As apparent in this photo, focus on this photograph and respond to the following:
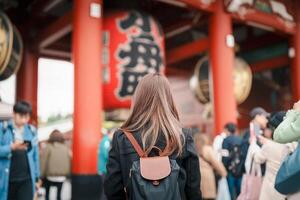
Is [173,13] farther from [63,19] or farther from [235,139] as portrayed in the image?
[235,139]

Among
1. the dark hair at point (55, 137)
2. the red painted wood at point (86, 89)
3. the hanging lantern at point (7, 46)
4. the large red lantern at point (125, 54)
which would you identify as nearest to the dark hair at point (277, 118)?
the red painted wood at point (86, 89)

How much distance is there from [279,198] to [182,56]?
7.46m

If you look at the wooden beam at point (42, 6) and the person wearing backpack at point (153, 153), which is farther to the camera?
the wooden beam at point (42, 6)

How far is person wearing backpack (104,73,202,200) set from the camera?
1839 millimetres

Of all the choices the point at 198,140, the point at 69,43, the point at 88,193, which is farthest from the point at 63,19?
the point at 198,140

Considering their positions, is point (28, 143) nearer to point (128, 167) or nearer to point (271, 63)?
point (128, 167)

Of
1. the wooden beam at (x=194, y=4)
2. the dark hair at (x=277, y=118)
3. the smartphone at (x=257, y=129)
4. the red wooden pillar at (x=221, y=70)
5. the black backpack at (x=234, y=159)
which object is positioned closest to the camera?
the dark hair at (x=277, y=118)

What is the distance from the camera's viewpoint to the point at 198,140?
500 centimetres

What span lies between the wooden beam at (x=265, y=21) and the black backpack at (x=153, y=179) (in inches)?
274

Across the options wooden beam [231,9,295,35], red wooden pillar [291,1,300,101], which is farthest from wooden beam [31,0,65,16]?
red wooden pillar [291,1,300,101]

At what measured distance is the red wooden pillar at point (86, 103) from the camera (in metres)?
5.87

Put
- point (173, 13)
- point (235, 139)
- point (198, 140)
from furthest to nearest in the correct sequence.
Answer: point (173, 13) → point (235, 139) → point (198, 140)

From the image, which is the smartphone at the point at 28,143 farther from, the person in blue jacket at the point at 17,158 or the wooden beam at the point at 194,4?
the wooden beam at the point at 194,4

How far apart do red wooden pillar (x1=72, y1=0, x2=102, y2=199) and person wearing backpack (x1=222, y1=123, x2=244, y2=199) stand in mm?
1887
